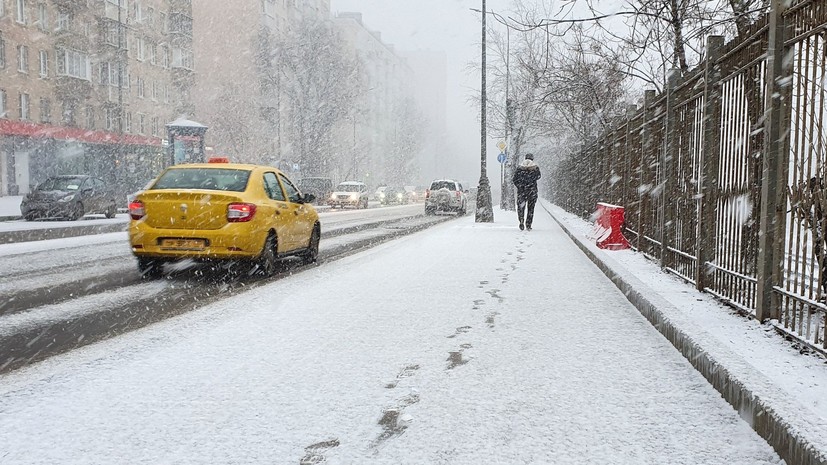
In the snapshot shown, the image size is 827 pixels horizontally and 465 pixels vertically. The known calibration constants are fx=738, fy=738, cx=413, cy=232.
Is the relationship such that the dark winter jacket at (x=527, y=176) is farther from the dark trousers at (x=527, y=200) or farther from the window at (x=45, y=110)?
the window at (x=45, y=110)

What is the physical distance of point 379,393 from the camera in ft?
13.0

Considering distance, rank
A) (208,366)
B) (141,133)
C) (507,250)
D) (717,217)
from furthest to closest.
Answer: (141,133) → (507,250) → (717,217) → (208,366)

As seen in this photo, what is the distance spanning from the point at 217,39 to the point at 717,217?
6662 centimetres

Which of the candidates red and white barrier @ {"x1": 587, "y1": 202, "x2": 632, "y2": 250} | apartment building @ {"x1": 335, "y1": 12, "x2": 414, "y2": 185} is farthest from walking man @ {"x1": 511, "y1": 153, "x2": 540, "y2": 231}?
apartment building @ {"x1": 335, "y1": 12, "x2": 414, "y2": 185}

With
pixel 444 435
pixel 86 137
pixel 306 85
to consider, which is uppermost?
pixel 306 85

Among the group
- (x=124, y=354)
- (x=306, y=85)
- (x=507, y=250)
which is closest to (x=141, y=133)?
(x=306, y=85)

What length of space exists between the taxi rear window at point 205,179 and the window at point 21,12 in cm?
3592

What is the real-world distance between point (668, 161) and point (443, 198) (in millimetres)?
22336

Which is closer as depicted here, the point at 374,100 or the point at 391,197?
the point at 391,197

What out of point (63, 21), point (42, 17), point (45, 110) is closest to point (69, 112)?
point (45, 110)

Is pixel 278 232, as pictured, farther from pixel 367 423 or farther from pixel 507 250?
pixel 367 423

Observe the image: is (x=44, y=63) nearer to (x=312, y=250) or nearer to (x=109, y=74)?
(x=109, y=74)

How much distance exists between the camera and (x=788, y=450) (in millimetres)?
2961

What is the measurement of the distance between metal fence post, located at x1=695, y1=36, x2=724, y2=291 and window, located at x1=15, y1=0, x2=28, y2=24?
4107 centimetres
